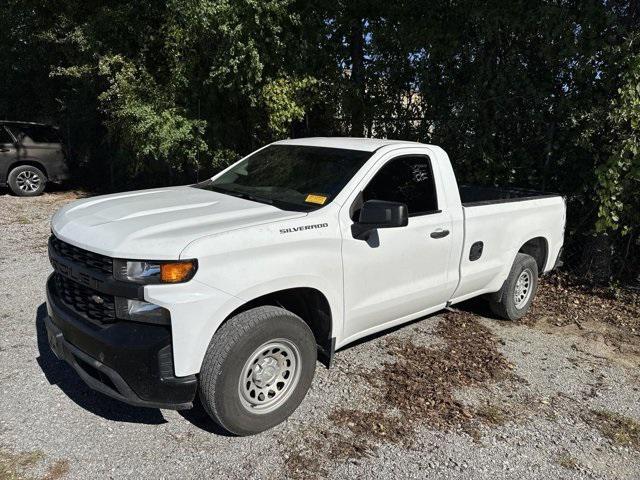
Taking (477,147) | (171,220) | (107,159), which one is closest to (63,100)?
(107,159)

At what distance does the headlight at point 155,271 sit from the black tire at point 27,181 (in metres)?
10.1

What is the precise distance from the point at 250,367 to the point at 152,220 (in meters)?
1.05

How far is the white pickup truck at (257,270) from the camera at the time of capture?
9.09 ft

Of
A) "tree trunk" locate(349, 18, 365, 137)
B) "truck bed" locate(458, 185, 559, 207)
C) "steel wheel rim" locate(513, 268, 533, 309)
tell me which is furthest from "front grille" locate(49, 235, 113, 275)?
"tree trunk" locate(349, 18, 365, 137)

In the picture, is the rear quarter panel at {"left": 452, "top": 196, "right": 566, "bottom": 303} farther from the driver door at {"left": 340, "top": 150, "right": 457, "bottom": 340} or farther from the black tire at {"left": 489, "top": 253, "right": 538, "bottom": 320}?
the driver door at {"left": 340, "top": 150, "right": 457, "bottom": 340}

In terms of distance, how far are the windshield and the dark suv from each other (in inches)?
341

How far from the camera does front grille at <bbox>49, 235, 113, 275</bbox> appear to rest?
9.46 ft

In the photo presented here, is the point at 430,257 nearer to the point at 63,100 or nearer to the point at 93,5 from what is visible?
the point at 93,5

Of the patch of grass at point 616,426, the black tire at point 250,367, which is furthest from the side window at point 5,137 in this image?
the patch of grass at point 616,426

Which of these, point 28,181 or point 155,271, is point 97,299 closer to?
point 155,271

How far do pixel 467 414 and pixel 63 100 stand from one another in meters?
13.2

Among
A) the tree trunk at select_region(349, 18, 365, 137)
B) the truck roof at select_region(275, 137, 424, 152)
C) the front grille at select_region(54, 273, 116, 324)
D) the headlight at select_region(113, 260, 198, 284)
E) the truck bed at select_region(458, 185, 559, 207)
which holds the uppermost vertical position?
the tree trunk at select_region(349, 18, 365, 137)

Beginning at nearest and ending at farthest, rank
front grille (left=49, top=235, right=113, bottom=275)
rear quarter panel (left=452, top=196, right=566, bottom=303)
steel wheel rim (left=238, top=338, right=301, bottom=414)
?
front grille (left=49, top=235, right=113, bottom=275), steel wheel rim (left=238, top=338, right=301, bottom=414), rear quarter panel (left=452, top=196, right=566, bottom=303)

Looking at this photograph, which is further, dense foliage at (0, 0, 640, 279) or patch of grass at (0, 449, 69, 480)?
dense foliage at (0, 0, 640, 279)
